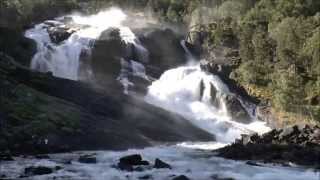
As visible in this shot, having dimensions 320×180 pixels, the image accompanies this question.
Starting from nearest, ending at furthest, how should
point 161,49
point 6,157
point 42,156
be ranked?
1. point 6,157
2. point 42,156
3. point 161,49

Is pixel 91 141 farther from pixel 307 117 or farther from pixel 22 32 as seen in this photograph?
pixel 22 32

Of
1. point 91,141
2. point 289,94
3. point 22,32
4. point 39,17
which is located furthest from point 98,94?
point 39,17

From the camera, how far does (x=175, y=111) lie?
7706cm

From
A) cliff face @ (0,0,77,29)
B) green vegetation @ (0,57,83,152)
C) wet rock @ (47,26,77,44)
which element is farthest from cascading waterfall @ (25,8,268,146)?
green vegetation @ (0,57,83,152)

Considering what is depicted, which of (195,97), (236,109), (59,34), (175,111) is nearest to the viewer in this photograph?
(236,109)

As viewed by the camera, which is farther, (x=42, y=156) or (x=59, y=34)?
(x=59, y=34)

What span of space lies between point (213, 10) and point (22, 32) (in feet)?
117

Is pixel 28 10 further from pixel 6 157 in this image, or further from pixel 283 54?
pixel 6 157

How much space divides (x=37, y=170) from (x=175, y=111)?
125 feet

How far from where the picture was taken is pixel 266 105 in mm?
78625

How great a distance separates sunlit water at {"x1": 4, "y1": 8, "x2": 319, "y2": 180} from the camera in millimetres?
41344

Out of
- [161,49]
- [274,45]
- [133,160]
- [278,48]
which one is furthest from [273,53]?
[133,160]

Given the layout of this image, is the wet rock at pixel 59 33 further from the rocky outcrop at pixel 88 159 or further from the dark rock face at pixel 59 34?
the rocky outcrop at pixel 88 159

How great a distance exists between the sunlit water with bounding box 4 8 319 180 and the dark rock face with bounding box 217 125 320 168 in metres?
2.24
